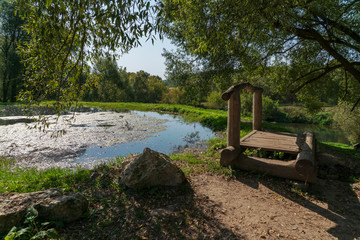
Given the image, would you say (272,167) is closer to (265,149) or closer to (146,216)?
(265,149)

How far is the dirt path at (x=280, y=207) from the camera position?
351 centimetres

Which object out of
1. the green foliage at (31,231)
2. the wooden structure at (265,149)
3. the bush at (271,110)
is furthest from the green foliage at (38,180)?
the bush at (271,110)

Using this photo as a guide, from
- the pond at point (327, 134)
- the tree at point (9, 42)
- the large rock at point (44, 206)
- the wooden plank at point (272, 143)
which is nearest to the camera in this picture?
the large rock at point (44, 206)

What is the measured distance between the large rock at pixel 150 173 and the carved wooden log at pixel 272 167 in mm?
2017

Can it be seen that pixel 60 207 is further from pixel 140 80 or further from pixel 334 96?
pixel 140 80

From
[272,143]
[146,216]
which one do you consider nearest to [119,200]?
[146,216]

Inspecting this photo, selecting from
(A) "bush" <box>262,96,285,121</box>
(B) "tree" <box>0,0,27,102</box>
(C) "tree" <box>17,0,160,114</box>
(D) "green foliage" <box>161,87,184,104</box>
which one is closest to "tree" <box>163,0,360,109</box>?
(C) "tree" <box>17,0,160,114</box>

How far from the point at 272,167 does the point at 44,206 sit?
5.23 metres

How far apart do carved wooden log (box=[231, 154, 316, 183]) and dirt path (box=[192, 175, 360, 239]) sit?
0.25 meters

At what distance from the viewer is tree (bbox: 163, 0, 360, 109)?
474 centimetres

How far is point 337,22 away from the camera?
846 centimetres

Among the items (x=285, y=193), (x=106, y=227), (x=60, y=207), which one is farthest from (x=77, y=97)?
(x=285, y=193)

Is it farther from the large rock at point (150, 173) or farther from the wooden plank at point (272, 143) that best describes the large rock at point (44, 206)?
the wooden plank at point (272, 143)

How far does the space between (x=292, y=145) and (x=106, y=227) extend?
5.84m
